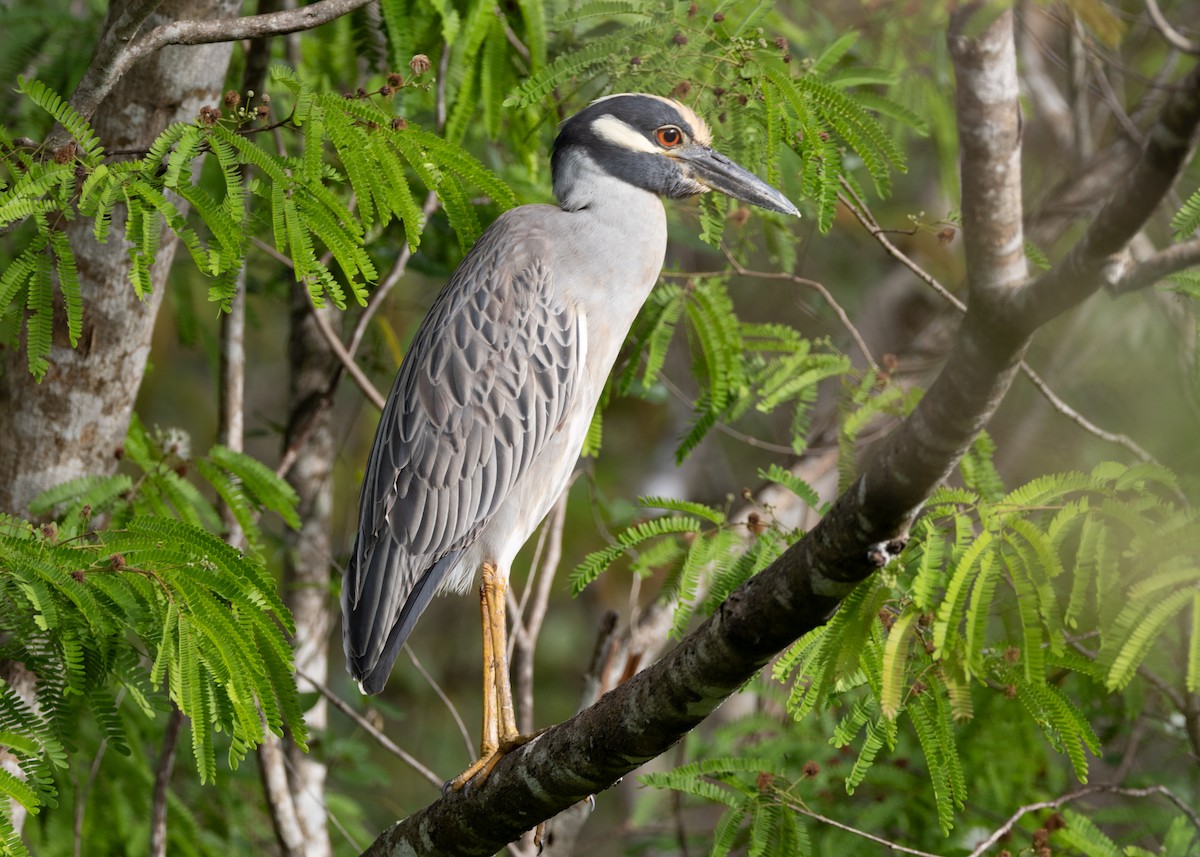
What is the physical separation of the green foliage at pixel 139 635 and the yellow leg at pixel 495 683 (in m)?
0.60

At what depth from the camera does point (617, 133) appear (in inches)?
163

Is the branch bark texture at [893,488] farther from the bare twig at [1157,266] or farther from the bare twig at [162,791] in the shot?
the bare twig at [162,791]

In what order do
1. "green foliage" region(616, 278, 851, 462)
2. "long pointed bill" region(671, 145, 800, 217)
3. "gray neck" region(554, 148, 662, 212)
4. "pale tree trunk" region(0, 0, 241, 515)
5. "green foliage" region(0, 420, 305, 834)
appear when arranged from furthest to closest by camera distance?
"green foliage" region(616, 278, 851, 462)
"gray neck" region(554, 148, 662, 212)
"long pointed bill" region(671, 145, 800, 217)
"pale tree trunk" region(0, 0, 241, 515)
"green foliage" region(0, 420, 305, 834)

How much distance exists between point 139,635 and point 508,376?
1.45 metres

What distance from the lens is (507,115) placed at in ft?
15.8

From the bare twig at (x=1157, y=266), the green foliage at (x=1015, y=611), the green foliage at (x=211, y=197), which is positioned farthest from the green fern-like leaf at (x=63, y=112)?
the bare twig at (x=1157, y=266)

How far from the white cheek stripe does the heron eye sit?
0.19ft

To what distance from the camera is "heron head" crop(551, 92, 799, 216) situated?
161 inches

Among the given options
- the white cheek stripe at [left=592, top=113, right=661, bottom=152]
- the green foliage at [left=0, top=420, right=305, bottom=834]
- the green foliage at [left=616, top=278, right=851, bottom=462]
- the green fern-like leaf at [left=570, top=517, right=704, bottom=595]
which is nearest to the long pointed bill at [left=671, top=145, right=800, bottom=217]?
the white cheek stripe at [left=592, top=113, right=661, bottom=152]

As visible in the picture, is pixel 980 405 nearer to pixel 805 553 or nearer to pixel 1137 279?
pixel 1137 279

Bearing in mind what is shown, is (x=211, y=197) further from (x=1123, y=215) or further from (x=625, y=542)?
(x=1123, y=215)

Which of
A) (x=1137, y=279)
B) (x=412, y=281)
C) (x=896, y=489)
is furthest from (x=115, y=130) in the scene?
(x=412, y=281)

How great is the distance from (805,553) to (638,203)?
2.12 metres

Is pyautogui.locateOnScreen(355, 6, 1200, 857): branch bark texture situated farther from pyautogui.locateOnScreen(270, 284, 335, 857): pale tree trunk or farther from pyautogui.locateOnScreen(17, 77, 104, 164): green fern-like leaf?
pyautogui.locateOnScreen(270, 284, 335, 857): pale tree trunk
